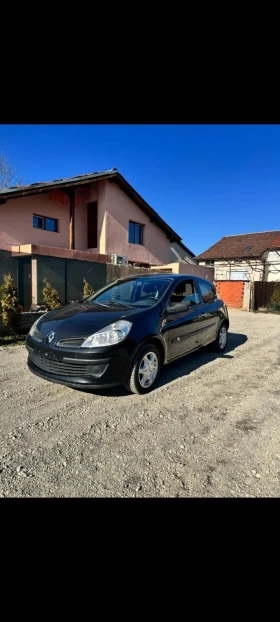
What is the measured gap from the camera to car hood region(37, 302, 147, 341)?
3.12 m

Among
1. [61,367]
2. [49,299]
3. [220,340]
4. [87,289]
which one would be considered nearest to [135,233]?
[87,289]

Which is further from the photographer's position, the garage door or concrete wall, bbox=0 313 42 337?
the garage door

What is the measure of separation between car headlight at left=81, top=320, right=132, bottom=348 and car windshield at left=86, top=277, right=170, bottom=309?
Result: 60 centimetres

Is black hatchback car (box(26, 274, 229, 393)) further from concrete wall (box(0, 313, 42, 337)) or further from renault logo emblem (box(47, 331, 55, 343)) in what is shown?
concrete wall (box(0, 313, 42, 337))

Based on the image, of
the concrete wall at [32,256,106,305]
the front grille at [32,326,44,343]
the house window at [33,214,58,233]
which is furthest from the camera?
the house window at [33,214,58,233]

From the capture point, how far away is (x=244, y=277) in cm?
2709

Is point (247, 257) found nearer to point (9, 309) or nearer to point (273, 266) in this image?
point (273, 266)

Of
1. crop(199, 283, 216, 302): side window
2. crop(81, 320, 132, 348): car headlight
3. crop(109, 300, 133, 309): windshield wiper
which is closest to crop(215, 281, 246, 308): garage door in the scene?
crop(199, 283, 216, 302): side window

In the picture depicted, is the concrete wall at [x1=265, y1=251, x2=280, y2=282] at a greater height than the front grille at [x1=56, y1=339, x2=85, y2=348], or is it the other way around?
the concrete wall at [x1=265, y1=251, x2=280, y2=282]

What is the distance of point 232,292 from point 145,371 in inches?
606
